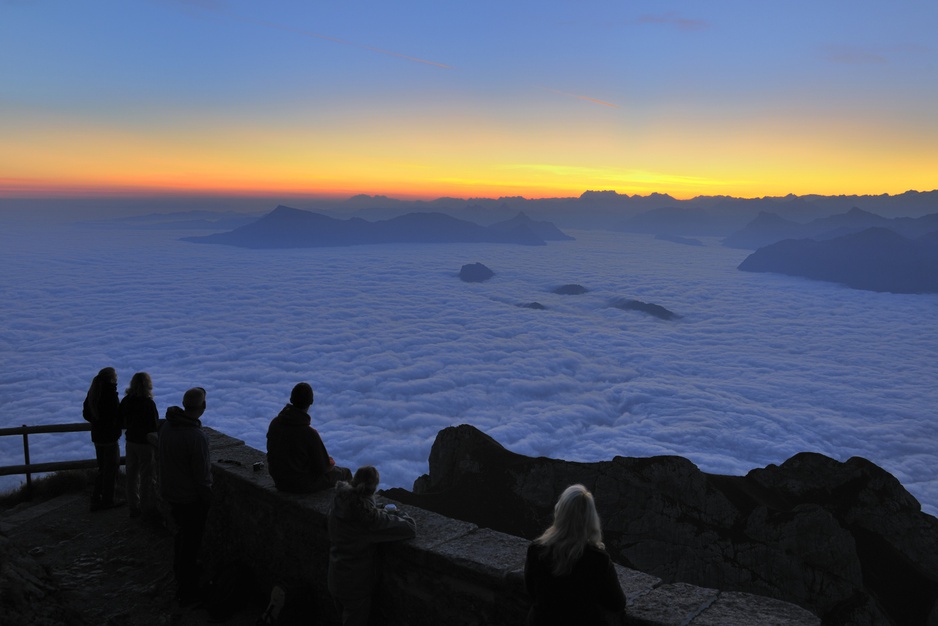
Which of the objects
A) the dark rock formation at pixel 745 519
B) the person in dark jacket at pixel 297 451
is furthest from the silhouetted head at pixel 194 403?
the dark rock formation at pixel 745 519

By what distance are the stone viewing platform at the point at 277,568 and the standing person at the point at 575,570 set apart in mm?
570

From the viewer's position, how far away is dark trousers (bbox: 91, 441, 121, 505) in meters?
6.42

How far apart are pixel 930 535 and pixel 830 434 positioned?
6807cm

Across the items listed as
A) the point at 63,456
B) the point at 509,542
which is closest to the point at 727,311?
the point at 63,456

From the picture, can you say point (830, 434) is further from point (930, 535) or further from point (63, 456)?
point (63, 456)

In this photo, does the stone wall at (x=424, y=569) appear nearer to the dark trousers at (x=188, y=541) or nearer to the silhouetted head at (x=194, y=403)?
the dark trousers at (x=188, y=541)

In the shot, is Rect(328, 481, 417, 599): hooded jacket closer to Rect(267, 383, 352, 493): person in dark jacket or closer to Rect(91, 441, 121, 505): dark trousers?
Rect(267, 383, 352, 493): person in dark jacket

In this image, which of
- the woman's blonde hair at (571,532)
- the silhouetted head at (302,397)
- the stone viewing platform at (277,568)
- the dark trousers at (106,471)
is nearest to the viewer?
the woman's blonde hair at (571,532)

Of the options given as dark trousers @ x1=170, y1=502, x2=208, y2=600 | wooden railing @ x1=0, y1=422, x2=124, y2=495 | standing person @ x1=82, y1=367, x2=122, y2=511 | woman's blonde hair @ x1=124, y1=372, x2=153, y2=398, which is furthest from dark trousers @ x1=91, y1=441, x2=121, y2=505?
dark trousers @ x1=170, y1=502, x2=208, y2=600

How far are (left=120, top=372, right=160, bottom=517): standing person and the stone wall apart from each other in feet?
3.31

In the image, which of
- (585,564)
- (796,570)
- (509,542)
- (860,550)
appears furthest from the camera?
(860,550)

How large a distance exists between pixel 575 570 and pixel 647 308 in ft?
580

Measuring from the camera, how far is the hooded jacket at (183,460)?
4.70 m

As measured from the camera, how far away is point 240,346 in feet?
390
